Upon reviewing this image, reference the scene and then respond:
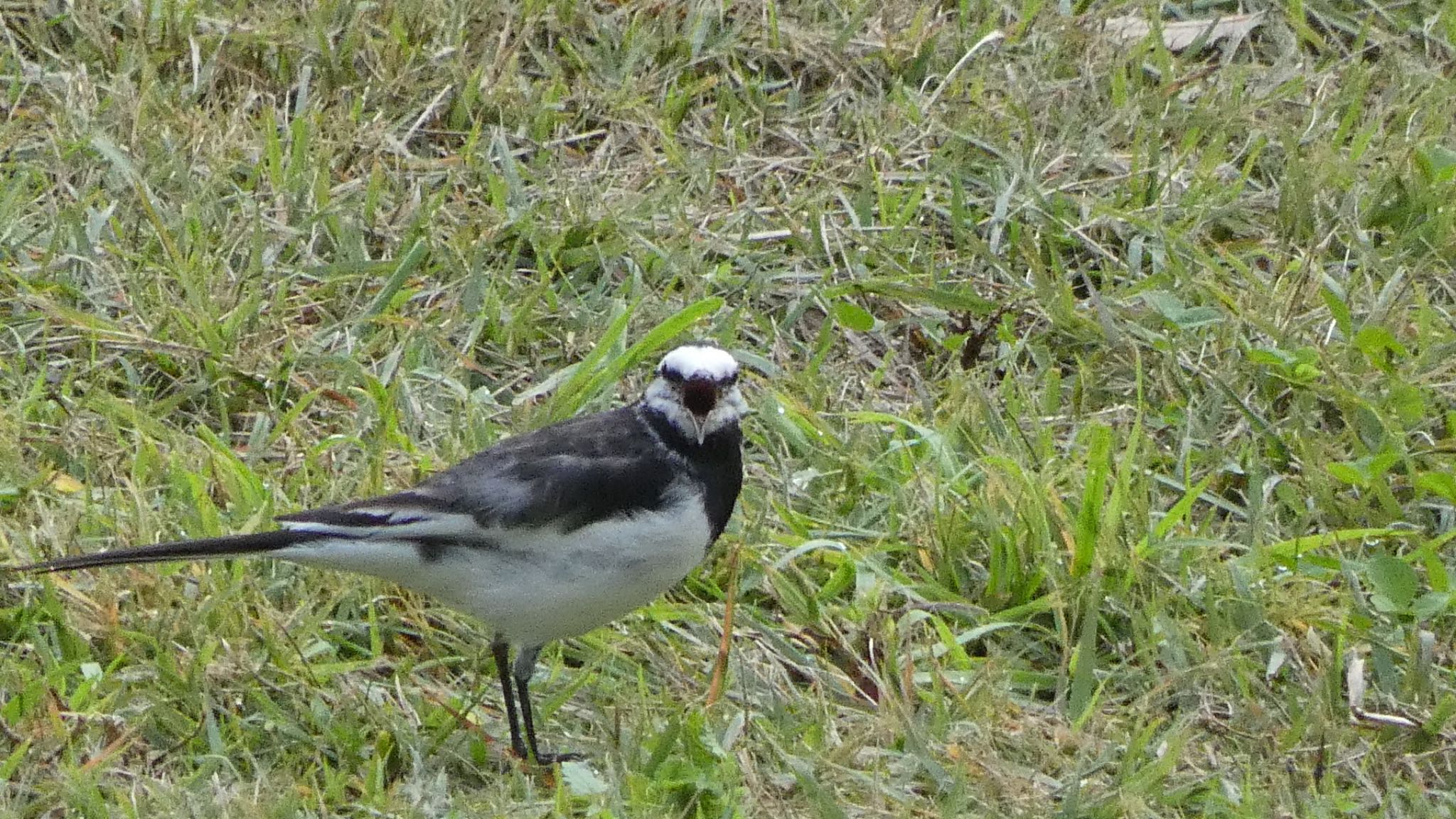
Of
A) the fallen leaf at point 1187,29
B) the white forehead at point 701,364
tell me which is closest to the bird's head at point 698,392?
the white forehead at point 701,364

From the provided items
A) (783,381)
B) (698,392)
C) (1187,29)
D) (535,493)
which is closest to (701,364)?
(698,392)

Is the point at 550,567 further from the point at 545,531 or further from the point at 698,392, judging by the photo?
the point at 698,392

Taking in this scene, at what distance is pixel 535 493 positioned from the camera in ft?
14.0

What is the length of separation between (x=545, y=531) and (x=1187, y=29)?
150 inches

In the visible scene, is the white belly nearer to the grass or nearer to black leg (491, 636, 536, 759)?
black leg (491, 636, 536, 759)

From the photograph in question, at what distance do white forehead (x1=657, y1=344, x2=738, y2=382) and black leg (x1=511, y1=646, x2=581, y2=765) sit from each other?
0.68 m

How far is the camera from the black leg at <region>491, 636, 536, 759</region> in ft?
14.3

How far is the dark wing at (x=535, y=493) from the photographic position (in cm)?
426

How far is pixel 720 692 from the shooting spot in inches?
177

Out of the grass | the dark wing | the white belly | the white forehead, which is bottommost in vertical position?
the grass

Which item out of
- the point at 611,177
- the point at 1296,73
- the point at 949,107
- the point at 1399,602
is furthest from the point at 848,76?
the point at 1399,602

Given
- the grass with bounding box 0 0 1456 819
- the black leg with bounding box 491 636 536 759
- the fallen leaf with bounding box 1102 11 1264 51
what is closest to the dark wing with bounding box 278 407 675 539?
the black leg with bounding box 491 636 536 759

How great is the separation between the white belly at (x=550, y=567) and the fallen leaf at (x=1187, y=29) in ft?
11.3

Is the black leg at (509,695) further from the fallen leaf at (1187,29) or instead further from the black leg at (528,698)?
the fallen leaf at (1187,29)
